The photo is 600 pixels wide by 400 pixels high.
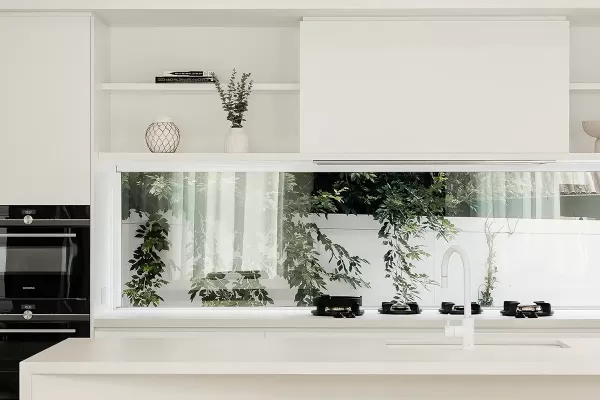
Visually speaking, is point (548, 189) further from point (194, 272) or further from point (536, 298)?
point (194, 272)

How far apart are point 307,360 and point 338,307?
1635 millimetres

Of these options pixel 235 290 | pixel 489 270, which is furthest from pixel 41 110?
pixel 489 270

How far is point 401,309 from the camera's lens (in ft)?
14.2

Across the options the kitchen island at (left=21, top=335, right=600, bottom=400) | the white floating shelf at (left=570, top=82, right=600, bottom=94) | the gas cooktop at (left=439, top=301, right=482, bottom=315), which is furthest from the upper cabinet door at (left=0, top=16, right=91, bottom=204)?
the white floating shelf at (left=570, top=82, right=600, bottom=94)

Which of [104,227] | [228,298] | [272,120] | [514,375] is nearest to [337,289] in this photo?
[228,298]

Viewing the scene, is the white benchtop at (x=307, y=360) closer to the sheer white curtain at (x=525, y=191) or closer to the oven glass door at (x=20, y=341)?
the oven glass door at (x=20, y=341)

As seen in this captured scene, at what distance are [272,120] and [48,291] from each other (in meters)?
1.57

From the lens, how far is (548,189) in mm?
4648

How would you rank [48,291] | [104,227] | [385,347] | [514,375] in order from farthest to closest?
[104,227] < [48,291] < [385,347] < [514,375]

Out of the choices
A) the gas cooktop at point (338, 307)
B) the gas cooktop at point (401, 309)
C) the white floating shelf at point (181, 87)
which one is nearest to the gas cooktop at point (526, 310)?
the gas cooktop at point (401, 309)

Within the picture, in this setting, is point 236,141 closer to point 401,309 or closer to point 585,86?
point 401,309

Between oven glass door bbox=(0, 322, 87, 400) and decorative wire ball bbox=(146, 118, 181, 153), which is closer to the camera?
oven glass door bbox=(0, 322, 87, 400)

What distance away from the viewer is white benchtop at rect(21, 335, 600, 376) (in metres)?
2.55

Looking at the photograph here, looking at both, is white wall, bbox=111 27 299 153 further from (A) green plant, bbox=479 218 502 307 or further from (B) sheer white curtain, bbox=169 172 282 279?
(A) green plant, bbox=479 218 502 307
